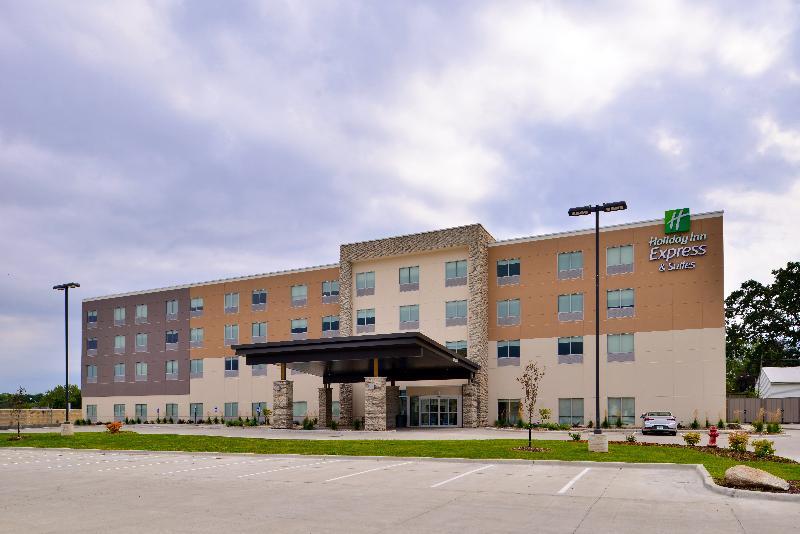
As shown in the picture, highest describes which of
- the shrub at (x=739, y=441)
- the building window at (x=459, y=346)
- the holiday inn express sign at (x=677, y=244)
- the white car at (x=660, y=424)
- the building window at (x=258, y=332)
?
the holiday inn express sign at (x=677, y=244)

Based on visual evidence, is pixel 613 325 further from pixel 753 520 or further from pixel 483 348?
pixel 753 520

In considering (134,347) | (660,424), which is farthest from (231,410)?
(660,424)

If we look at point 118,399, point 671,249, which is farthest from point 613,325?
point 118,399

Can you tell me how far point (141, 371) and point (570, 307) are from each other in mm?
42934

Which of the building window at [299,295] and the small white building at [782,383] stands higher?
the building window at [299,295]

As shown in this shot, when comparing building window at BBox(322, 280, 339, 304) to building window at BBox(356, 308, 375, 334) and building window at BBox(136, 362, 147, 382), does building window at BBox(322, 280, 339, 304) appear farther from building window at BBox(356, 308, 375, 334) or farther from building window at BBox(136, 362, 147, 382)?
building window at BBox(136, 362, 147, 382)

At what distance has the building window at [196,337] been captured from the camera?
6575cm

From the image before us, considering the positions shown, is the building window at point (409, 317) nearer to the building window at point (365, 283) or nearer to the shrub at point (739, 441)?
the building window at point (365, 283)

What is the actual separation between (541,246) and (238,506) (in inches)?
1557

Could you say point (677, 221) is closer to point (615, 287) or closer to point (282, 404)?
point (615, 287)

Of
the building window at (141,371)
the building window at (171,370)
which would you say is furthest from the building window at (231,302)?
the building window at (141,371)

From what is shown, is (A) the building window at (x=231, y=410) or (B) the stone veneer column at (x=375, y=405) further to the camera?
(A) the building window at (x=231, y=410)

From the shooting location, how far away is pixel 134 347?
70.3 m

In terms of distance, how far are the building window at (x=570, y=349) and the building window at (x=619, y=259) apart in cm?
518
